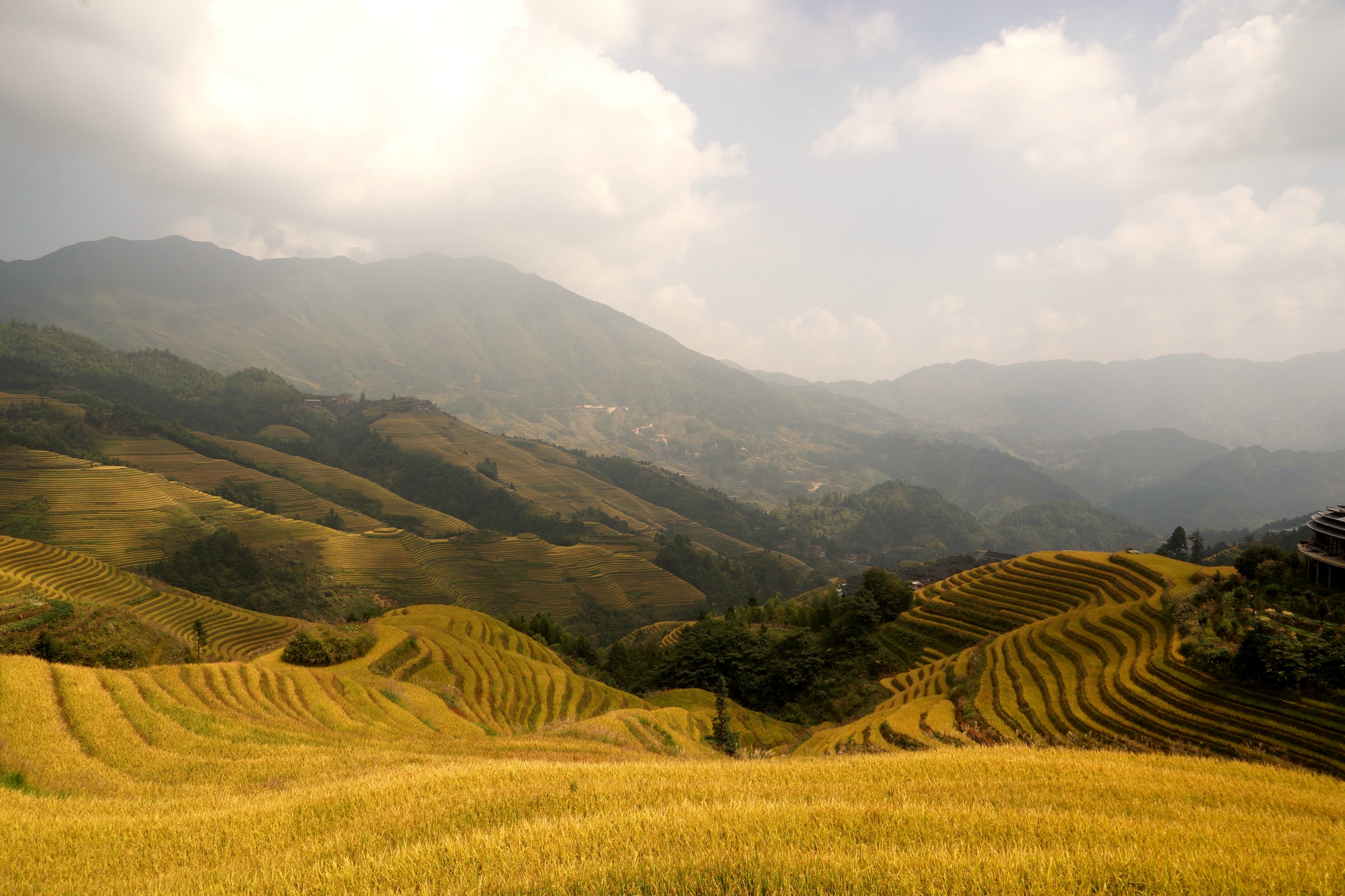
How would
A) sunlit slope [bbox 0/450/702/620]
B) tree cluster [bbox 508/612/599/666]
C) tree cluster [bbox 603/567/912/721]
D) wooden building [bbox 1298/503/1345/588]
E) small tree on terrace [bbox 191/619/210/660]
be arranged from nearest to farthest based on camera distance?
wooden building [bbox 1298/503/1345/588]
small tree on terrace [bbox 191/619/210/660]
tree cluster [bbox 603/567/912/721]
tree cluster [bbox 508/612/599/666]
sunlit slope [bbox 0/450/702/620]

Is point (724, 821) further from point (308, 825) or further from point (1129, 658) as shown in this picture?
point (1129, 658)

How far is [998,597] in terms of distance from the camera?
48531 millimetres

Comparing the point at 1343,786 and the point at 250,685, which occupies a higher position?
the point at 1343,786

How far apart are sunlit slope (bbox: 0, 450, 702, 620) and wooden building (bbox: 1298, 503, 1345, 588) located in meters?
85.5

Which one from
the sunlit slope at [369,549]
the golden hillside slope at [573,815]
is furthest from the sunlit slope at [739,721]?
the sunlit slope at [369,549]

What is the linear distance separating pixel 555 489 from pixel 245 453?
87.5 meters

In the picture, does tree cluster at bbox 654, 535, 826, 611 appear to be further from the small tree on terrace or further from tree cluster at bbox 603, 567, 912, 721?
the small tree on terrace

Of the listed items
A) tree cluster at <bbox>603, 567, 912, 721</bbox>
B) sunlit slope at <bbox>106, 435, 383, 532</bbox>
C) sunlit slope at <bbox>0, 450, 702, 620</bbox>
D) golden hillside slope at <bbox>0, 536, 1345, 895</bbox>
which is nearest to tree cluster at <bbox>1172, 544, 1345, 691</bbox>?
golden hillside slope at <bbox>0, 536, 1345, 895</bbox>

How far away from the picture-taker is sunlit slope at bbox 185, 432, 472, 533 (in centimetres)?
13162

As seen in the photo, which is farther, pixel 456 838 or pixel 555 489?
pixel 555 489

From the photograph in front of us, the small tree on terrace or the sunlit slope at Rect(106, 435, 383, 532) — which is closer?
the small tree on terrace

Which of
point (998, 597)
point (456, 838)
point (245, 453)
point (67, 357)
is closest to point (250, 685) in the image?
point (456, 838)

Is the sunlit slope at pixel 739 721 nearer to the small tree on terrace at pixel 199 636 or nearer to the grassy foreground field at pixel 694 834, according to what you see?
the grassy foreground field at pixel 694 834

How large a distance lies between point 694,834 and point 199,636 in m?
46.2
